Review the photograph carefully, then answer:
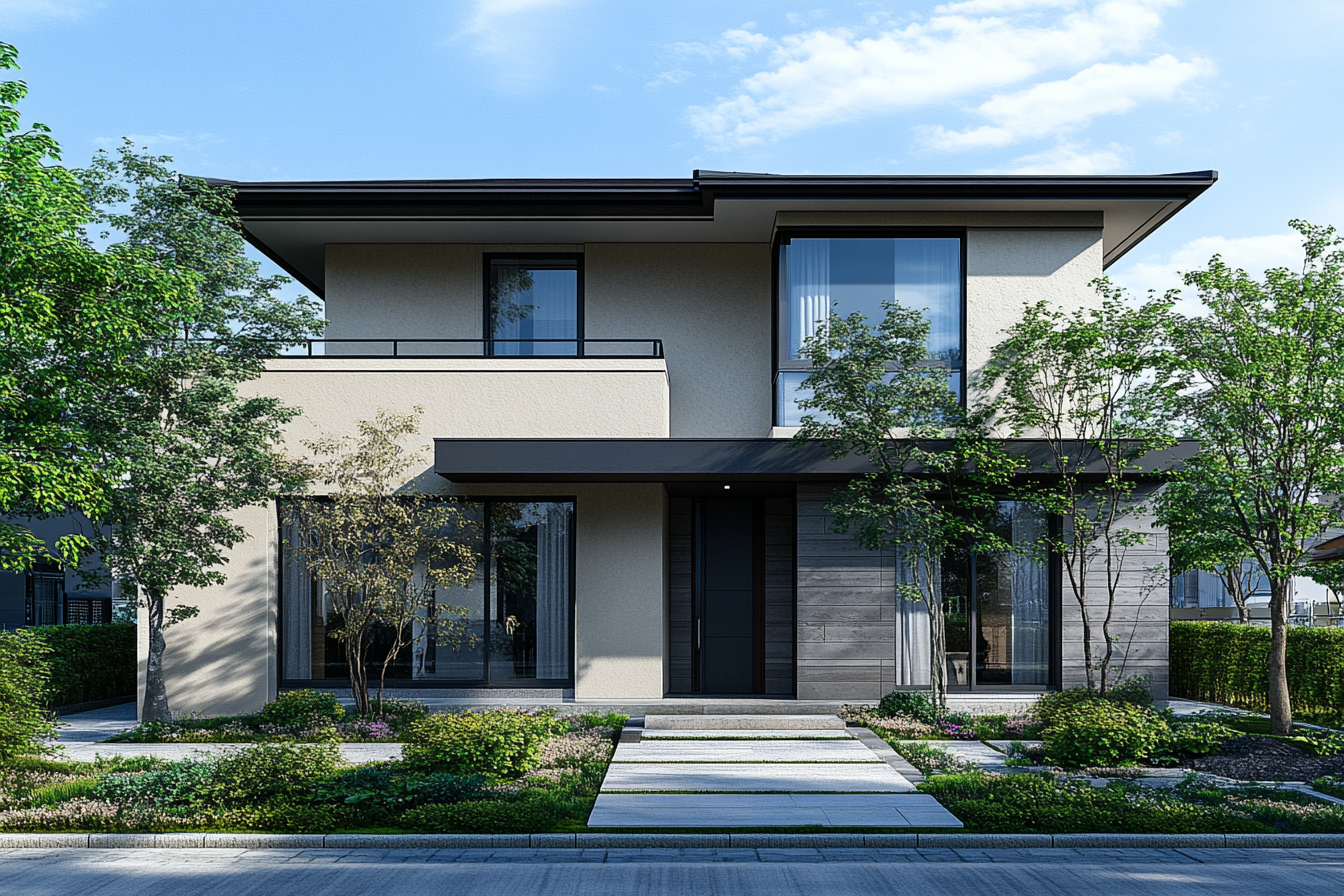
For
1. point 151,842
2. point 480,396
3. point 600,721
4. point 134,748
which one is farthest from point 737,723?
point 134,748

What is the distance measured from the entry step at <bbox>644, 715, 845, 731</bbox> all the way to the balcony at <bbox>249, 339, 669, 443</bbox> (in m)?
4.29

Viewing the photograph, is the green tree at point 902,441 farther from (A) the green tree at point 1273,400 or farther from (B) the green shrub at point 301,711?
(B) the green shrub at point 301,711

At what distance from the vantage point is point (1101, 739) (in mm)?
10469

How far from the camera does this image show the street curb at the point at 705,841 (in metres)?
8.02

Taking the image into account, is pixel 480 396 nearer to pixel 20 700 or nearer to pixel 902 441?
pixel 902 441

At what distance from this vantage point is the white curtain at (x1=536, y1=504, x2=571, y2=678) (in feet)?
49.0

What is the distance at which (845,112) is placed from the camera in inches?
578

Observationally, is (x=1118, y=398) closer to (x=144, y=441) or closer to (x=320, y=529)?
(x=320, y=529)

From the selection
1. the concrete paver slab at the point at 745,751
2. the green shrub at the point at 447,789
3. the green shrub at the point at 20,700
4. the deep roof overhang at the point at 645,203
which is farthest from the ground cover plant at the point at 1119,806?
the green shrub at the point at 20,700

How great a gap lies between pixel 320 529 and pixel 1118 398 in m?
11.4

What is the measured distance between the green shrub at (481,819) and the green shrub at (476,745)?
117 centimetres

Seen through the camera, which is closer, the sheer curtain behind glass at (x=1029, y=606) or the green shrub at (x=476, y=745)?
the green shrub at (x=476, y=745)

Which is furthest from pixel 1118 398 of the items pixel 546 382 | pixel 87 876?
pixel 87 876

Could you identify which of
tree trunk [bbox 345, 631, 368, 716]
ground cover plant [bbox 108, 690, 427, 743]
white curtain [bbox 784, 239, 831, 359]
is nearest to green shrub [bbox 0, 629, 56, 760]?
ground cover plant [bbox 108, 690, 427, 743]
